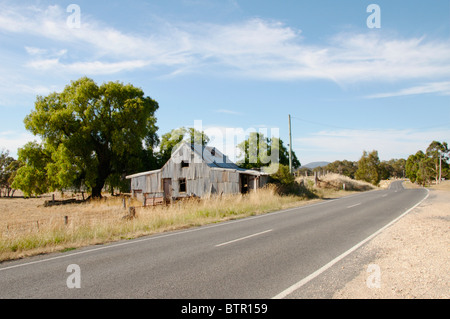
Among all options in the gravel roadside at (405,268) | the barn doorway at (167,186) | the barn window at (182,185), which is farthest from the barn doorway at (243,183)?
the gravel roadside at (405,268)

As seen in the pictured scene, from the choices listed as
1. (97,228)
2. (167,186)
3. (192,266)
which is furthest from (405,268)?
(167,186)

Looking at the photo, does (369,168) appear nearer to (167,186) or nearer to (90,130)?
(167,186)

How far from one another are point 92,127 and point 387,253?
36535 mm

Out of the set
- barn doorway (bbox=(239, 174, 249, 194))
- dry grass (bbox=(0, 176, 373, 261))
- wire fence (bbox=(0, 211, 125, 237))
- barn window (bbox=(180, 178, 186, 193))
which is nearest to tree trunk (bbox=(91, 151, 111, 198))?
barn window (bbox=(180, 178, 186, 193))

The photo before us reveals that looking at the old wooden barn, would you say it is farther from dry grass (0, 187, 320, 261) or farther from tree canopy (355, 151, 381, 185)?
tree canopy (355, 151, 381, 185)

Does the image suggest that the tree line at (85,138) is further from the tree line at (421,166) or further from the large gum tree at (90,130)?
the tree line at (421,166)

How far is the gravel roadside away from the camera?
4.55 m

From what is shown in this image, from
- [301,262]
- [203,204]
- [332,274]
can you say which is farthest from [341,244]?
[203,204]

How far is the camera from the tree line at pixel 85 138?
3506cm

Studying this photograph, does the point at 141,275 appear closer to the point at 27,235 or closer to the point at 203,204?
the point at 27,235

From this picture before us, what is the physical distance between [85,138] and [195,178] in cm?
1557

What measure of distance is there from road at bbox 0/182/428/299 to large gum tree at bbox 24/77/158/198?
1140 inches

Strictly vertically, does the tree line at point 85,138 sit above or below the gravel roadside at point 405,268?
above
